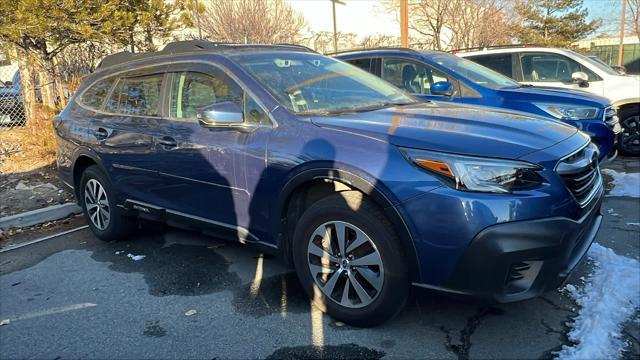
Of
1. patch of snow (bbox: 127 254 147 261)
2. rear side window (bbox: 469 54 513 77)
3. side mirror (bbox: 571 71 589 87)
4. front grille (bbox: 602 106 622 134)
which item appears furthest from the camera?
rear side window (bbox: 469 54 513 77)

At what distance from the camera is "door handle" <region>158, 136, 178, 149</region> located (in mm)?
3855

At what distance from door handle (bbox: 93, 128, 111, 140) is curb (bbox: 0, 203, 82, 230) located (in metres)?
1.75

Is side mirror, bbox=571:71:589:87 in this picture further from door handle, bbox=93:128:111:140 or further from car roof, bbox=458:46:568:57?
door handle, bbox=93:128:111:140

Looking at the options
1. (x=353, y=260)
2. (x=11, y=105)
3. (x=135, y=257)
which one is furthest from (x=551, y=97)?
(x=11, y=105)

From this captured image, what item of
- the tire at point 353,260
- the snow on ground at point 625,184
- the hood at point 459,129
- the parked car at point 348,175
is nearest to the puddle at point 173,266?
the parked car at point 348,175

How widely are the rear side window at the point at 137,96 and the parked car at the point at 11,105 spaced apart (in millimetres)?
5854

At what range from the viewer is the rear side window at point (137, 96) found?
4.18 m

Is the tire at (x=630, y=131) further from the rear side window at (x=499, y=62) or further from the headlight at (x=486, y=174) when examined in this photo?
the headlight at (x=486, y=174)

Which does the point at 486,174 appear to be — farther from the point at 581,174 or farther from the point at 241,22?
the point at 241,22

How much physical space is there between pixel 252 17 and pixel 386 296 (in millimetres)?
16012

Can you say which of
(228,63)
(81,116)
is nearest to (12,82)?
(81,116)

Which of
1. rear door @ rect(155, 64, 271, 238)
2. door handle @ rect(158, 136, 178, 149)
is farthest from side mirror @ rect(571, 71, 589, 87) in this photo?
door handle @ rect(158, 136, 178, 149)

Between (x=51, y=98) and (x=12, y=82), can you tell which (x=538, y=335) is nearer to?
(x=51, y=98)

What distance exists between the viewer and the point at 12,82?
32.7 feet
